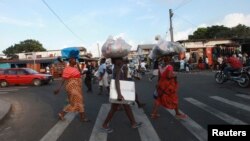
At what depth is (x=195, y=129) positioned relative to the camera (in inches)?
305

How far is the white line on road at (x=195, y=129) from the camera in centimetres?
708

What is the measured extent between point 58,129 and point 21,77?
2111 centimetres

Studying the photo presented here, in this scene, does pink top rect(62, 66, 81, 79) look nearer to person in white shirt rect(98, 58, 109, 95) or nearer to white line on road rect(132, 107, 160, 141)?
white line on road rect(132, 107, 160, 141)

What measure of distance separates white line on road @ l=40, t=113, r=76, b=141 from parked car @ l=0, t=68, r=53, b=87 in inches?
722

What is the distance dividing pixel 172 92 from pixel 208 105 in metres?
2.86

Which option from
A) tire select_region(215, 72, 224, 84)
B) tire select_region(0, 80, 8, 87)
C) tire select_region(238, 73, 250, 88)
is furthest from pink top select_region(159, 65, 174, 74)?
tire select_region(0, 80, 8, 87)

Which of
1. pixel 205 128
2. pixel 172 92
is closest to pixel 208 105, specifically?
pixel 172 92

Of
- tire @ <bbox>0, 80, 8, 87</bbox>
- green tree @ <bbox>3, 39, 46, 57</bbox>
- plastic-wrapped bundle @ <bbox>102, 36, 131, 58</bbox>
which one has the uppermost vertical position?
green tree @ <bbox>3, 39, 46, 57</bbox>

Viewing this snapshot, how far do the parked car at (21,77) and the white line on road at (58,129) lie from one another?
18345mm

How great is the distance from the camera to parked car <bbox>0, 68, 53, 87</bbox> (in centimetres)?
2817

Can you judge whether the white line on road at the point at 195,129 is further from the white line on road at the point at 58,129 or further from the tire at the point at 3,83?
the tire at the point at 3,83

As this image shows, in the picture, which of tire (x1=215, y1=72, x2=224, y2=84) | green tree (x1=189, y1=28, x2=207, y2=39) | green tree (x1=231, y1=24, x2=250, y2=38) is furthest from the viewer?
green tree (x1=189, y1=28, x2=207, y2=39)

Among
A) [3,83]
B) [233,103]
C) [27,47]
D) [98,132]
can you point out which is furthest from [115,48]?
[27,47]

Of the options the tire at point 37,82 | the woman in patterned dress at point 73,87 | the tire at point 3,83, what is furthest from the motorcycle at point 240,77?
the tire at point 3,83
